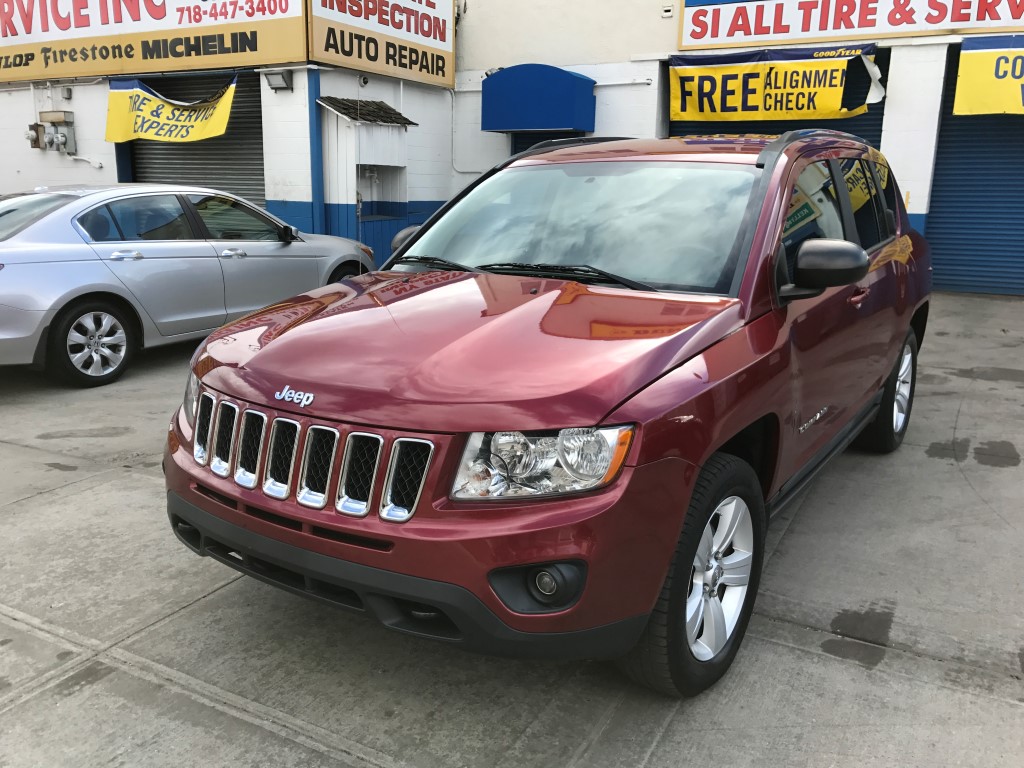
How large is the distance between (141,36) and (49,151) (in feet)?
9.74

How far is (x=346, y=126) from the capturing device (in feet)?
38.0

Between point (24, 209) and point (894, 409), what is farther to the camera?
point (24, 209)

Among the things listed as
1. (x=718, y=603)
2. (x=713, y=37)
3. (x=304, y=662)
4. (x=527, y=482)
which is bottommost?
(x=304, y=662)

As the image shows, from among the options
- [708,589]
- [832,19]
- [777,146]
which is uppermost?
[832,19]

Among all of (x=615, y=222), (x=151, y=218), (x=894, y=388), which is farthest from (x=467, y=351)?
(x=151, y=218)

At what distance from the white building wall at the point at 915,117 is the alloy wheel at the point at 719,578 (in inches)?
406

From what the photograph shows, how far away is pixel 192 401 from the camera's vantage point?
116 inches

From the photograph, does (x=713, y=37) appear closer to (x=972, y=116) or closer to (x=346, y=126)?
(x=972, y=116)

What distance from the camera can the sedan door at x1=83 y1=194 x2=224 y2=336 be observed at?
6727 mm

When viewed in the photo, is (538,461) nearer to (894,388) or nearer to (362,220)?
(894,388)

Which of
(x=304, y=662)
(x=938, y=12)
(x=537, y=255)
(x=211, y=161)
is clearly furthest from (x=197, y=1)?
(x=304, y=662)

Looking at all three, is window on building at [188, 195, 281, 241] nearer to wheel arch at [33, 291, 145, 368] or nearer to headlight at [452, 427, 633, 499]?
wheel arch at [33, 291, 145, 368]

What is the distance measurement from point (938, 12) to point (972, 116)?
147 cm

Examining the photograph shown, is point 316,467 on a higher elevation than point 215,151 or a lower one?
lower
